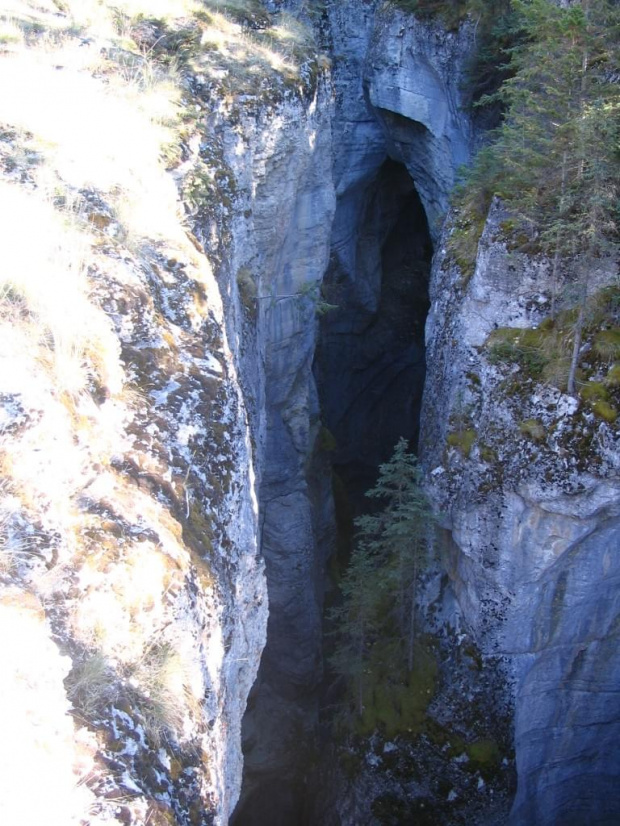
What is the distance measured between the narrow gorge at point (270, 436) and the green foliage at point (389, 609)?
8.3 inches

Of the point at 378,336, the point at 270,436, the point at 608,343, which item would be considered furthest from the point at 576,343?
the point at 378,336

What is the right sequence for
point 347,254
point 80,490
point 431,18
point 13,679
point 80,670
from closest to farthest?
point 13,679 < point 80,670 < point 80,490 < point 431,18 < point 347,254

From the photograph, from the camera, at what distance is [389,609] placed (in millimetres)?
13195

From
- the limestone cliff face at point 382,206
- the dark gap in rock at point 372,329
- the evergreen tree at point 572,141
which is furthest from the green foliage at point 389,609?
the limestone cliff face at point 382,206

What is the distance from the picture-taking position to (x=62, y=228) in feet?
19.5

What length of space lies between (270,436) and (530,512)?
604 centimetres

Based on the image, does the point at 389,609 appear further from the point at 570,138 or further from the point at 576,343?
the point at 570,138

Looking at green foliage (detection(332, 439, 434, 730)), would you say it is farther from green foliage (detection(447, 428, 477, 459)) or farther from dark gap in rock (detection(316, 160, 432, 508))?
dark gap in rock (detection(316, 160, 432, 508))

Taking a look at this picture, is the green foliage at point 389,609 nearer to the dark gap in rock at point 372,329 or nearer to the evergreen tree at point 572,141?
the evergreen tree at point 572,141

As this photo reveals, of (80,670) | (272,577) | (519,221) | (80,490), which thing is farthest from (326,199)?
(80,670)

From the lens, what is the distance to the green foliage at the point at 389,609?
456 inches

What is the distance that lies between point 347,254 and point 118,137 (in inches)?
545

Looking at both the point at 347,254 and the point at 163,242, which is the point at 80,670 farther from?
the point at 347,254

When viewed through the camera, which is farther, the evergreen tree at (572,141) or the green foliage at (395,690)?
the green foliage at (395,690)
